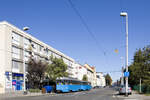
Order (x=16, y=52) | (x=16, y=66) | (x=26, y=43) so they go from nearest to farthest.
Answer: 1. (x=16, y=66)
2. (x=16, y=52)
3. (x=26, y=43)

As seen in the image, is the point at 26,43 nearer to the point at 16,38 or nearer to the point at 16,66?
the point at 16,38

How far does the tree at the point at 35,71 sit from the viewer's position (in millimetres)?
46406

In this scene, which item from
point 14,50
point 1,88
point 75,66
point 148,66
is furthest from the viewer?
point 75,66

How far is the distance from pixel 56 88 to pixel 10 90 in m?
8.44

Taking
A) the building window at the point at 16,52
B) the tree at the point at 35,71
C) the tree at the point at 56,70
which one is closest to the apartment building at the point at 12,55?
the building window at the point at 16,52

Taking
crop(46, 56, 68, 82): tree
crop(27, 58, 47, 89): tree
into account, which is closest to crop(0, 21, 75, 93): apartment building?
crop(27, 58, 47, 89): tree

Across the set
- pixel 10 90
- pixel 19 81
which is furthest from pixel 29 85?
pixel 10 90

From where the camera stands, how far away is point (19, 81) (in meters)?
46.5

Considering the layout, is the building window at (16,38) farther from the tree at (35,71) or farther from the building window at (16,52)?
the tree at (35,71)

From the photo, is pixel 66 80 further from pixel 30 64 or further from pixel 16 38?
pixel 16 38

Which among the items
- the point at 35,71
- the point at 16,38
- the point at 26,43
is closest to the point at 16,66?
the point at 35,71

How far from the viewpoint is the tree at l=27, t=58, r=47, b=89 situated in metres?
46.4

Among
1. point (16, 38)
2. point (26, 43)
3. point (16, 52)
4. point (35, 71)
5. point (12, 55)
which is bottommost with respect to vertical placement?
point (35, 71)

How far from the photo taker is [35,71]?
152 ft
